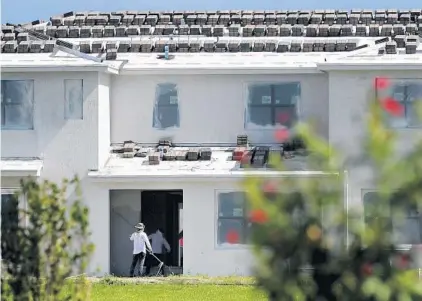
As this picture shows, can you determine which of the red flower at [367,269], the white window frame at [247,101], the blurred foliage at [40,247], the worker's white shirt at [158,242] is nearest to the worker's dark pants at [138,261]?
the worker's white shirt at [158,242]

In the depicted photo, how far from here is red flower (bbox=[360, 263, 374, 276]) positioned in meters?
5.70

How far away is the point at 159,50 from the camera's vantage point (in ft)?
99.9

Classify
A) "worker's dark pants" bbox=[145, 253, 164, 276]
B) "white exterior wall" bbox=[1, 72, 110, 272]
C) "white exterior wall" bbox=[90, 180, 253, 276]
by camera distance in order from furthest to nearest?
"worker's dark pants" bbox=[145, 253, 164, 276] < "white exterior wall" bbox=[1, 72, 110, 272] < "white exterior wall" bbox=[90, 180, 253, 276]

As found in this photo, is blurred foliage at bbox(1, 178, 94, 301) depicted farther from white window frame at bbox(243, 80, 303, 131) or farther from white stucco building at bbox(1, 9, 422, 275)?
white window frame at bbox(243, 80, 303, 131)

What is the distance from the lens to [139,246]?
25.8 meters

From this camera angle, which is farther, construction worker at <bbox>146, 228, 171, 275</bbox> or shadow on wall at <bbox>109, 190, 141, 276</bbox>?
construction worker at <bbox>146, 228, 171, 275</bbox>

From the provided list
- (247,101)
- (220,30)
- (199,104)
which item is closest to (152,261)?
(199,104)

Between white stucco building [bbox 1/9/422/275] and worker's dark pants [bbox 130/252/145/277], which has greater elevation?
white stucco building [bbox 1/9/422/275]

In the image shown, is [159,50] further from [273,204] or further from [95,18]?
[273,204]

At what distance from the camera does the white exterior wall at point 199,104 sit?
2823 cm

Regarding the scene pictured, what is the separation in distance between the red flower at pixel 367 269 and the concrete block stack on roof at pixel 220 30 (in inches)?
885

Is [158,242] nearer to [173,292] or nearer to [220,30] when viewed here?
[173,292]

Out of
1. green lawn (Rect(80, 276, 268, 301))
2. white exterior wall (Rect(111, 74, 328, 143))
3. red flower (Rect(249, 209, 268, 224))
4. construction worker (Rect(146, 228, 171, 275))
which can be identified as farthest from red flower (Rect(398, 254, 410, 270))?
white exterior wall (Rect(111, 74, 328, 143))

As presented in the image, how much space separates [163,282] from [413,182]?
19.2 meters
